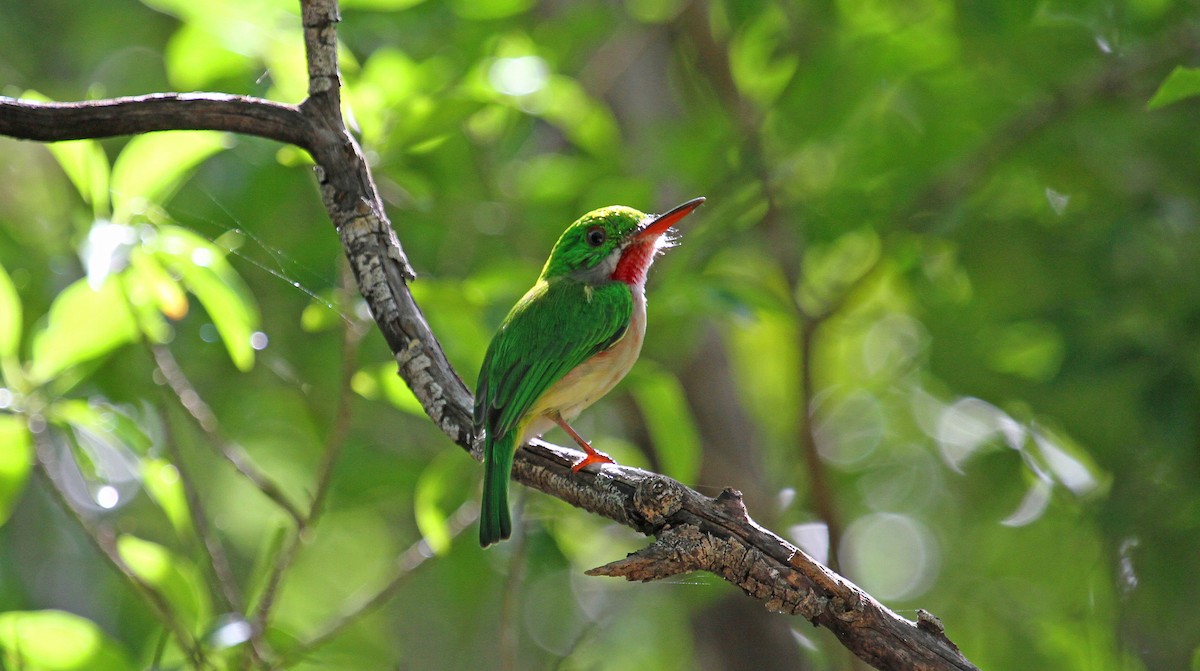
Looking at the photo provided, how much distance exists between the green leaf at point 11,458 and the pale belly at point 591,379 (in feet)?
4.59

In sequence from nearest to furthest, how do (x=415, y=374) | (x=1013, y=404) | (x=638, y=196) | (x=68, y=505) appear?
(x=415, y=374)
(x=68, y=505)
(x=638, y=196)
(x=1013, y=404)

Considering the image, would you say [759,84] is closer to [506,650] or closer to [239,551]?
[506,650]

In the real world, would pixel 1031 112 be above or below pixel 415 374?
below

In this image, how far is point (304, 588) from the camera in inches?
300

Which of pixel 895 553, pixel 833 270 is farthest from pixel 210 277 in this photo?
pixel 895 553

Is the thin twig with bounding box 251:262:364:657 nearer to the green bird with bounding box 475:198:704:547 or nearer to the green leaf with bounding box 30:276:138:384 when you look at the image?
the green bird with bounding box 475:198:704:547

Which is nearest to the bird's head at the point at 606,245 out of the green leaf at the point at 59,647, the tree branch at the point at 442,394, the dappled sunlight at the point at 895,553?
the tree branch at the point at 442,394

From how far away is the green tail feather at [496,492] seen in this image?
258 centimetres

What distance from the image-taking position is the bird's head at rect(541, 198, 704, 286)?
3318 mm

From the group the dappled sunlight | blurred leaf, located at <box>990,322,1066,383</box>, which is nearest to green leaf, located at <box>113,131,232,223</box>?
blurred leaf, located at <box>990,322,1066,383</box>

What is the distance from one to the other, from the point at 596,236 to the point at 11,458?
5.91ft

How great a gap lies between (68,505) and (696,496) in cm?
190

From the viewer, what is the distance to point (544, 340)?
2885 millimetres

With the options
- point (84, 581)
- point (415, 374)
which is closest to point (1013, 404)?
point (415, 374)
